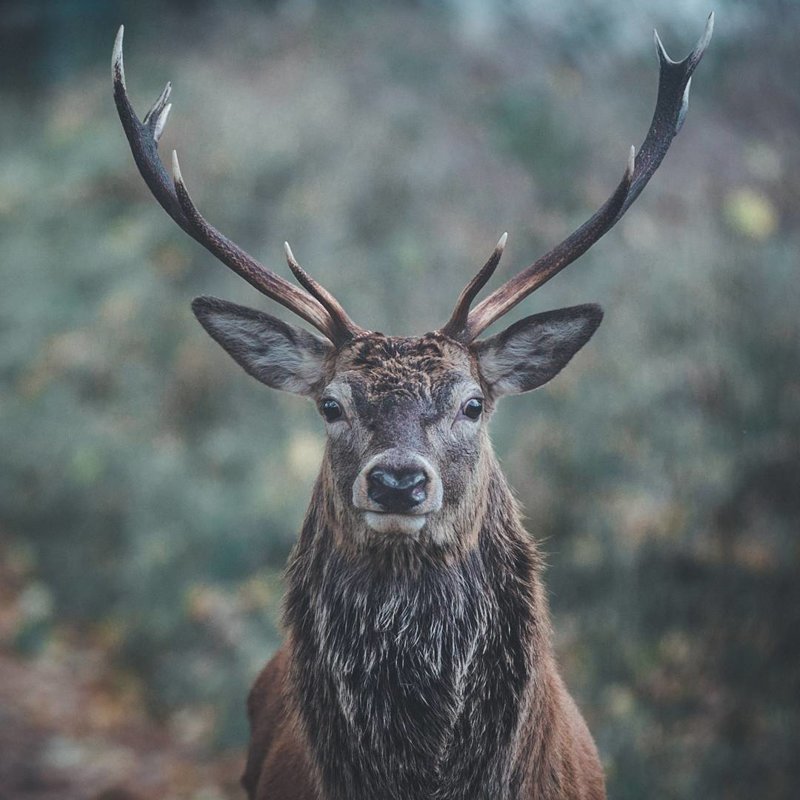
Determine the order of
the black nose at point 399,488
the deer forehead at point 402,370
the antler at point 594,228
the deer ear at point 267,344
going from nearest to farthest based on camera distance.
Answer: the black nose at point 399,488 < the deer forehead at point 402,370 < the antler at point 594,228 < the deer ear at point 267,344

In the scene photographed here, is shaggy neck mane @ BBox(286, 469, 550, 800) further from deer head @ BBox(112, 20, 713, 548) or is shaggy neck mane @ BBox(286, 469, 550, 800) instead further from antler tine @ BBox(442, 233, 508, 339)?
antler tine @ BBox(442, 233, 508, 339)

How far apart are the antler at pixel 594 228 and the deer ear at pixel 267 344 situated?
1.78 feet

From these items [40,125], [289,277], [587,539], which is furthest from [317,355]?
[40,125]

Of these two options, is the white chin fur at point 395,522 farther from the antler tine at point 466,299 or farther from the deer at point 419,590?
the antler tine at point 466,299

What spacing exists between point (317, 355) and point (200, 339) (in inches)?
241

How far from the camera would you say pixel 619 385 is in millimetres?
8266

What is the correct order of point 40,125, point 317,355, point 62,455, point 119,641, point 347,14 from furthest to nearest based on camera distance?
point 347,14 < point 40,125 < point 62,455 < point 119,641 < point 317,355

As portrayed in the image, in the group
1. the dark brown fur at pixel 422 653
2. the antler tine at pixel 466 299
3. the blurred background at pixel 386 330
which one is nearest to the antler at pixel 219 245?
the dark brown fur at pixel 422 653

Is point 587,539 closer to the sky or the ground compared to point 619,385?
closer to the ground

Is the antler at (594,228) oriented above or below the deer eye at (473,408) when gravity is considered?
above

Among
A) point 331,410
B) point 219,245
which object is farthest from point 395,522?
point 219,245

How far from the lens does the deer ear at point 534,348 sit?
12.5ft

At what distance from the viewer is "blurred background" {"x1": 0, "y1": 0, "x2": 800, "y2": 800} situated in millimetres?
6695

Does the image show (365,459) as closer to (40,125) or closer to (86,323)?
(86,323)
